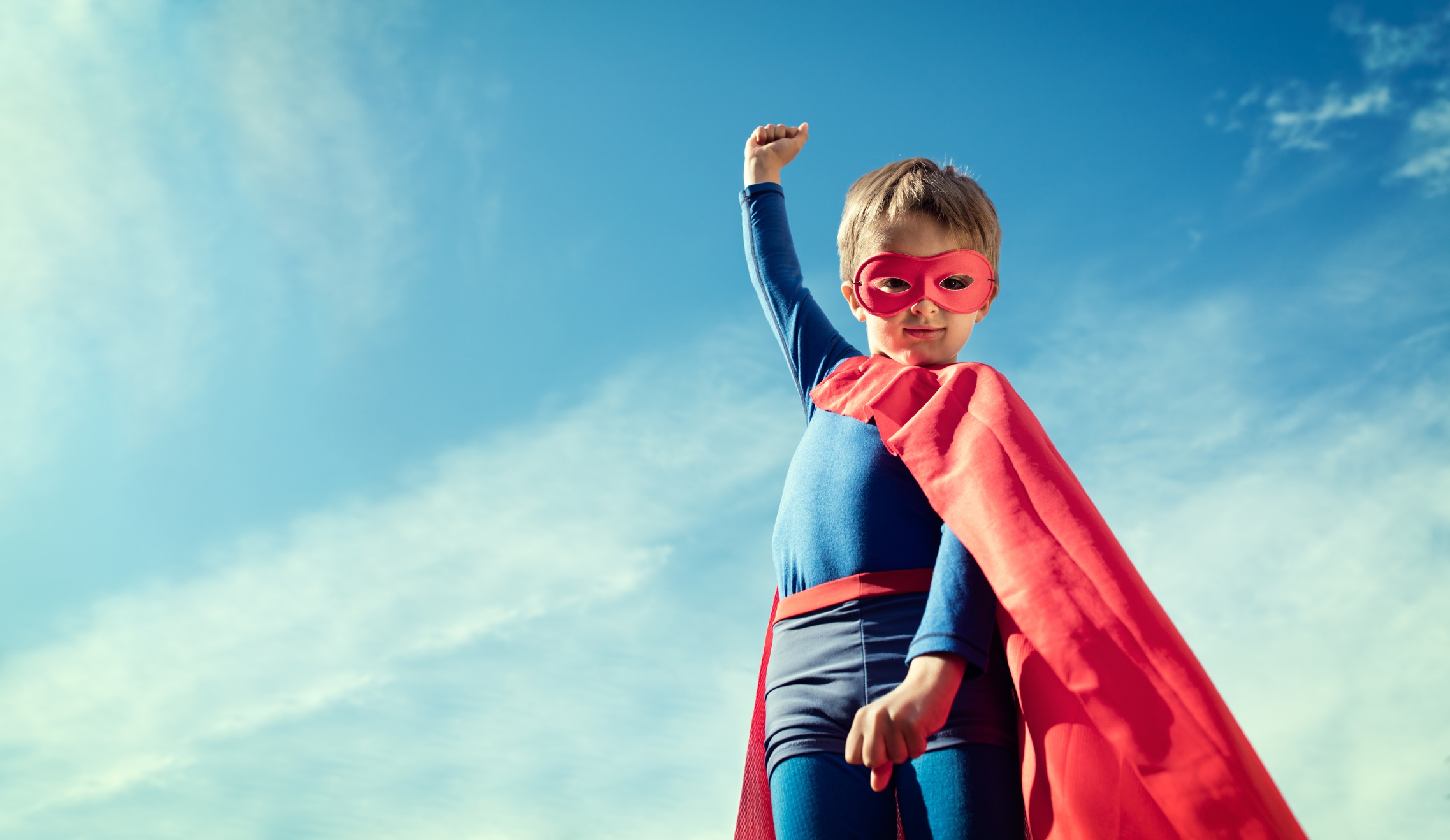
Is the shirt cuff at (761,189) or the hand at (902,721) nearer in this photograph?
the hand at (902,721)

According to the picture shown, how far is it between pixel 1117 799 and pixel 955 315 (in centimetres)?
122

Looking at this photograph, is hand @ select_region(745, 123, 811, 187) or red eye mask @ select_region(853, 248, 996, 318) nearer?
red eye mask @ select_region(853, 248, 996, 318)

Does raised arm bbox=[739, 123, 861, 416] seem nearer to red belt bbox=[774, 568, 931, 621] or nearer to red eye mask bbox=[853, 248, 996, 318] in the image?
red eye mask bbox=[853, 248, 996, 318]

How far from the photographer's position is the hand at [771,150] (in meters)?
2.99

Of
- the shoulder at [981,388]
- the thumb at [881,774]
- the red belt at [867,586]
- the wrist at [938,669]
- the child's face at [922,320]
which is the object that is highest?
the child's face at [922,320]

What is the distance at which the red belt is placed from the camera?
6.69ft

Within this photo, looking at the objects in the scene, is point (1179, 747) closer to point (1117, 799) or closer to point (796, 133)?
point (1117, 799)

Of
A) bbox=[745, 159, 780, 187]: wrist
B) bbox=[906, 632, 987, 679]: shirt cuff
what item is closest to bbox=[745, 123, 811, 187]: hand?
bbox=[745, 159, 780, 187]: wrist

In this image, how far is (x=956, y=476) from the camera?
1998 mm

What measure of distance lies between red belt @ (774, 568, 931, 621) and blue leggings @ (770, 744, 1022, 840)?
0.32 m

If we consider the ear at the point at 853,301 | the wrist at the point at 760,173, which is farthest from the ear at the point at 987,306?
the wrist at the point at 760,173

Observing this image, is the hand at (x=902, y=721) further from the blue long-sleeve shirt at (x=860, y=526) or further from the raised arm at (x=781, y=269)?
the raised arm at (x=781, y=269)

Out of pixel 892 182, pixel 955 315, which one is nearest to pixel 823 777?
pixel 955 315

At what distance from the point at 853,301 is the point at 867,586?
0.89m
